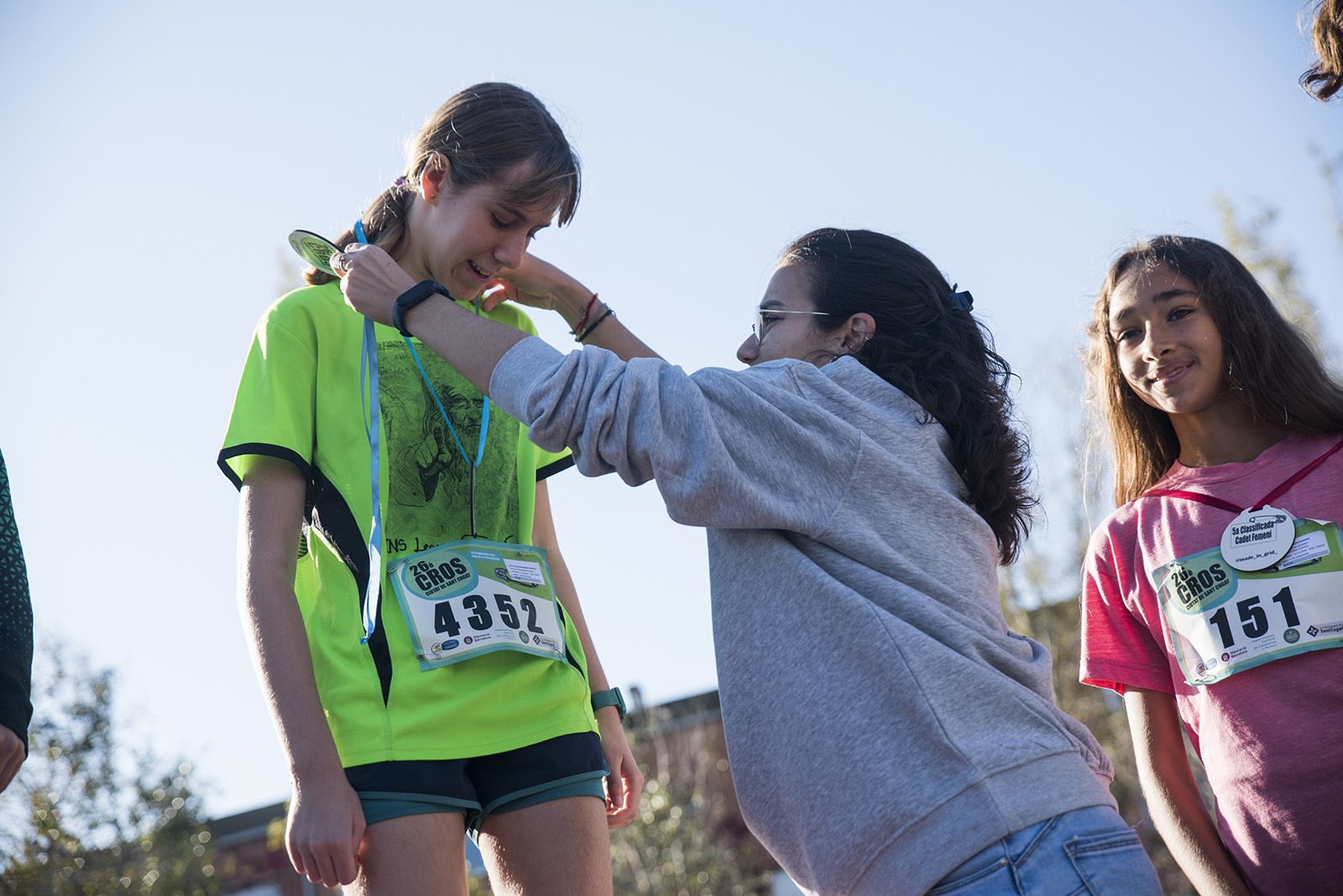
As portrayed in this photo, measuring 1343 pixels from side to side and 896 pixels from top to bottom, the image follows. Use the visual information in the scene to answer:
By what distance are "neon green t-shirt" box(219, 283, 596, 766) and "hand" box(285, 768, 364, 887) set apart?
0.10 meters

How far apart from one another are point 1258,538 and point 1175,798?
59 centimetres

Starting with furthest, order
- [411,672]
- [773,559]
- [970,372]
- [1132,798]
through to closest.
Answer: [1132,798], [970,372], [411,672], [773,559]

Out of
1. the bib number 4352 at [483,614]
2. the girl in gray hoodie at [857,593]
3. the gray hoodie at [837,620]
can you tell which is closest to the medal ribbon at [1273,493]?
the girl in gray hoodie at [857,593]

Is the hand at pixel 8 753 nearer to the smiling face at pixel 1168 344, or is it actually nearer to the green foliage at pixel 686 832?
the smiling face at pixel 1168 344

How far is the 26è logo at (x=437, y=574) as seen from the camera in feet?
7.23

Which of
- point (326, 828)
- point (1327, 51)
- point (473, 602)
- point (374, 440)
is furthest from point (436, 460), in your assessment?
point (1327, 51)

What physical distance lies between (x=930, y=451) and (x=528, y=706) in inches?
34.3

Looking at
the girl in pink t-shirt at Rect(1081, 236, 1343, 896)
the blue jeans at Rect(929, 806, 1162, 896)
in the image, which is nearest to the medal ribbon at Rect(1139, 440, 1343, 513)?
the girl in pink t-shirt at Rect(1081, 236, 1343, 896)

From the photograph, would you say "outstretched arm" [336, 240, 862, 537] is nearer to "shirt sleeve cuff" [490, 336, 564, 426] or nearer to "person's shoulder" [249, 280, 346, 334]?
"shirt sleeve cuff" [490, 336, 564, 426]

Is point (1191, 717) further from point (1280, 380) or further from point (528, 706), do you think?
point (528, 706)

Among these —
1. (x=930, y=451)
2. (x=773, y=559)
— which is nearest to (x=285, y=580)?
(x=773, y=559)

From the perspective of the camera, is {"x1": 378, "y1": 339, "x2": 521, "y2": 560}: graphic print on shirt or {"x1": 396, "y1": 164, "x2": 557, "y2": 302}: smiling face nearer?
{"x1": 378, "y1": 339, "x2": 521, "y2": 560}: graphic print on shirt

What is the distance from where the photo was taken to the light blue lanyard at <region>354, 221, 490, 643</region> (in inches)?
83.5

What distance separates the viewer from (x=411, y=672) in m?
2.13
